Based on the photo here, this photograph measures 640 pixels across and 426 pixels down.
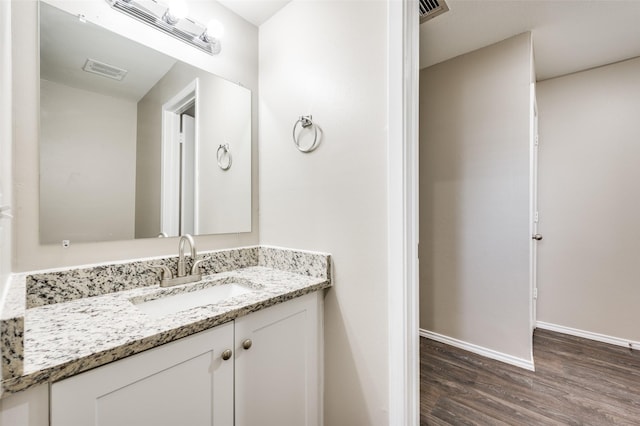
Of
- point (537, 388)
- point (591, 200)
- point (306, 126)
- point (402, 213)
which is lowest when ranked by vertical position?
point (537, 388)

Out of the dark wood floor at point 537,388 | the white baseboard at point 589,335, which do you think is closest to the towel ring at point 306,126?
the dark wood floor at point 537,388

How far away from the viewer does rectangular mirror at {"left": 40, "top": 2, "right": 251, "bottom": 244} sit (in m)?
1.02

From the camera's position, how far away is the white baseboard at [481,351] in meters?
1.97

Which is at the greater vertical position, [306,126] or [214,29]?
[214,29]

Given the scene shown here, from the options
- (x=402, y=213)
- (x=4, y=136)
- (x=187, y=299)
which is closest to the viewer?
(x=4, y=136)

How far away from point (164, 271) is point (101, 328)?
0.46 metres

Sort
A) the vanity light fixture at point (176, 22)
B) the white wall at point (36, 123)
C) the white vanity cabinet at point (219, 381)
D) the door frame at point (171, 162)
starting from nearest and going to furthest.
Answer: the white vanity cabinet at point (219, 381) < the white wall at point (36, 123) < the vanity light fixture at point (176, 22) < the door frame at point (171, 162)

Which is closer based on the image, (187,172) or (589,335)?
(187,172)

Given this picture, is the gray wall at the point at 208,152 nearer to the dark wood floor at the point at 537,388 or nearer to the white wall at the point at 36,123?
the white wall at the point at 36,123

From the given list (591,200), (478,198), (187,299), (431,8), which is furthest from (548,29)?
(187,299)

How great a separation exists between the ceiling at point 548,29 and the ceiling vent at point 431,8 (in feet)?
0.12

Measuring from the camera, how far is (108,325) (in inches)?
30.8

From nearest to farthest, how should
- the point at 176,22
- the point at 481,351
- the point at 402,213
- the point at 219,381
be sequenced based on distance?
the point at 219,381 → the point at 402,213 → the point at 176,22 → the point at 481,351

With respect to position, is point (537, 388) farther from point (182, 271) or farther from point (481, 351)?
point (182, 271)
